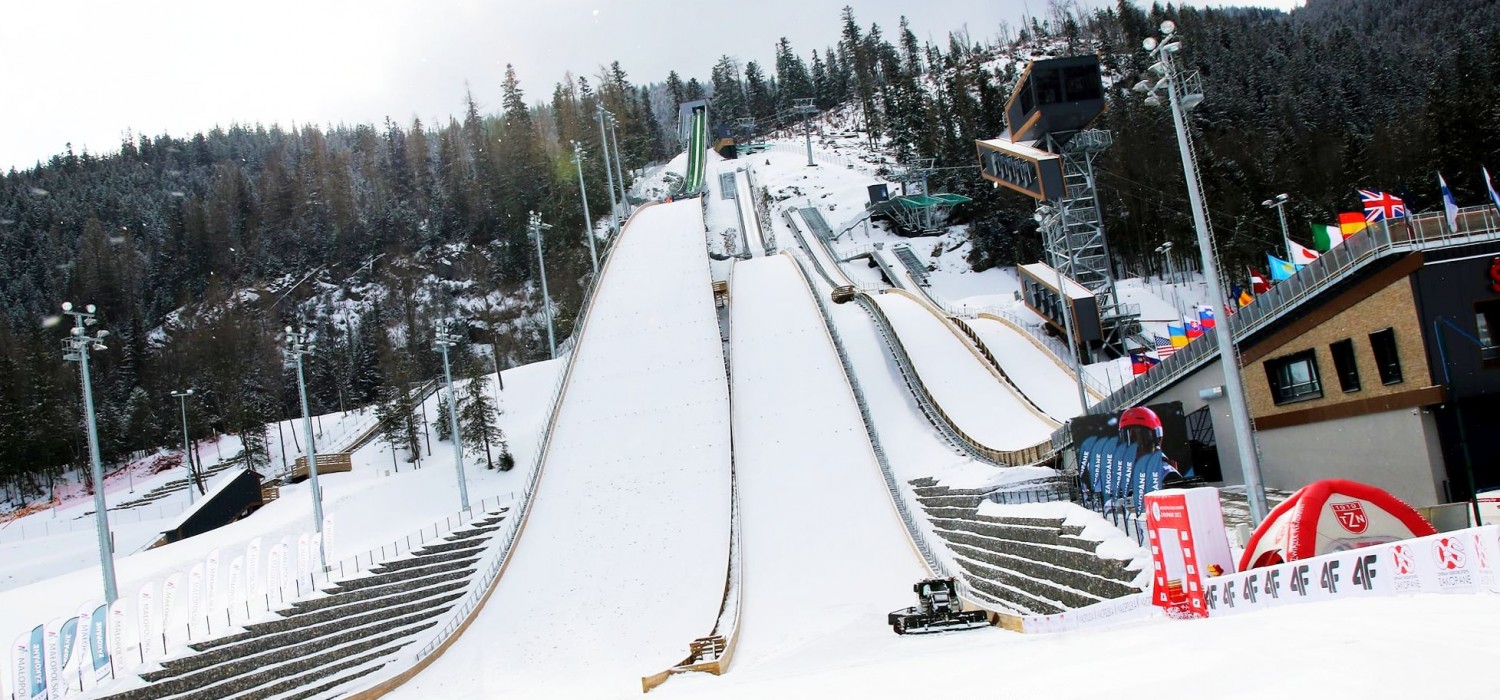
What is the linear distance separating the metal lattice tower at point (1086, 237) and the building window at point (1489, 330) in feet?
72.5

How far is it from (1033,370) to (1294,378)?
14463mm

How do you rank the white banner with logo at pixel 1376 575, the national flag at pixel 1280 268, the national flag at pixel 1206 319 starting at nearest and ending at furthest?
1. the white banner with logo at pixel 1376 575
2. the national flag at pixel 1280 268
3. the national flag at pixel 1206 319

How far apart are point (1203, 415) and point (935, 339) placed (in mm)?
15582

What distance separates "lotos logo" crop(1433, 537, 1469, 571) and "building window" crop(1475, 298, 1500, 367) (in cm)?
1012

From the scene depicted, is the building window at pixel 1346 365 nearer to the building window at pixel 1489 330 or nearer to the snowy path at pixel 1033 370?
the building window at pixel 1489 330

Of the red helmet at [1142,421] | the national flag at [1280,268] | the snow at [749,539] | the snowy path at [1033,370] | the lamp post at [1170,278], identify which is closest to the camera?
the snow at [749,539]

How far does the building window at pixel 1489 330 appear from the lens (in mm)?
14508

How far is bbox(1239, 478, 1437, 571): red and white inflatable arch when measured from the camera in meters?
8.90

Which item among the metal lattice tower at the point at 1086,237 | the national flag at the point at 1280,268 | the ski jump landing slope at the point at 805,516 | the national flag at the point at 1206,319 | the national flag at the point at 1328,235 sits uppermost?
the metal lattice tower at the point at 1086,237

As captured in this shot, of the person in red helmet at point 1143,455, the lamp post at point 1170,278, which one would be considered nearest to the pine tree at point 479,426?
the person in red helmet at point 1143,455

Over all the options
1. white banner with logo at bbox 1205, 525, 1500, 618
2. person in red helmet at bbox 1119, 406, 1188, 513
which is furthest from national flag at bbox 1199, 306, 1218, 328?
white banner with logo at bbox 1205, 525, 1500, 618

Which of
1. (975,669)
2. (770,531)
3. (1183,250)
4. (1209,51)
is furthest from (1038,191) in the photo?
(1209,51)

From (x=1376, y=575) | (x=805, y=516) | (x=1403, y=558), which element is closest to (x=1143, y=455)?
(x=1376, y=575)

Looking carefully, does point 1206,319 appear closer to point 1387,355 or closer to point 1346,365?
point 1346,365
